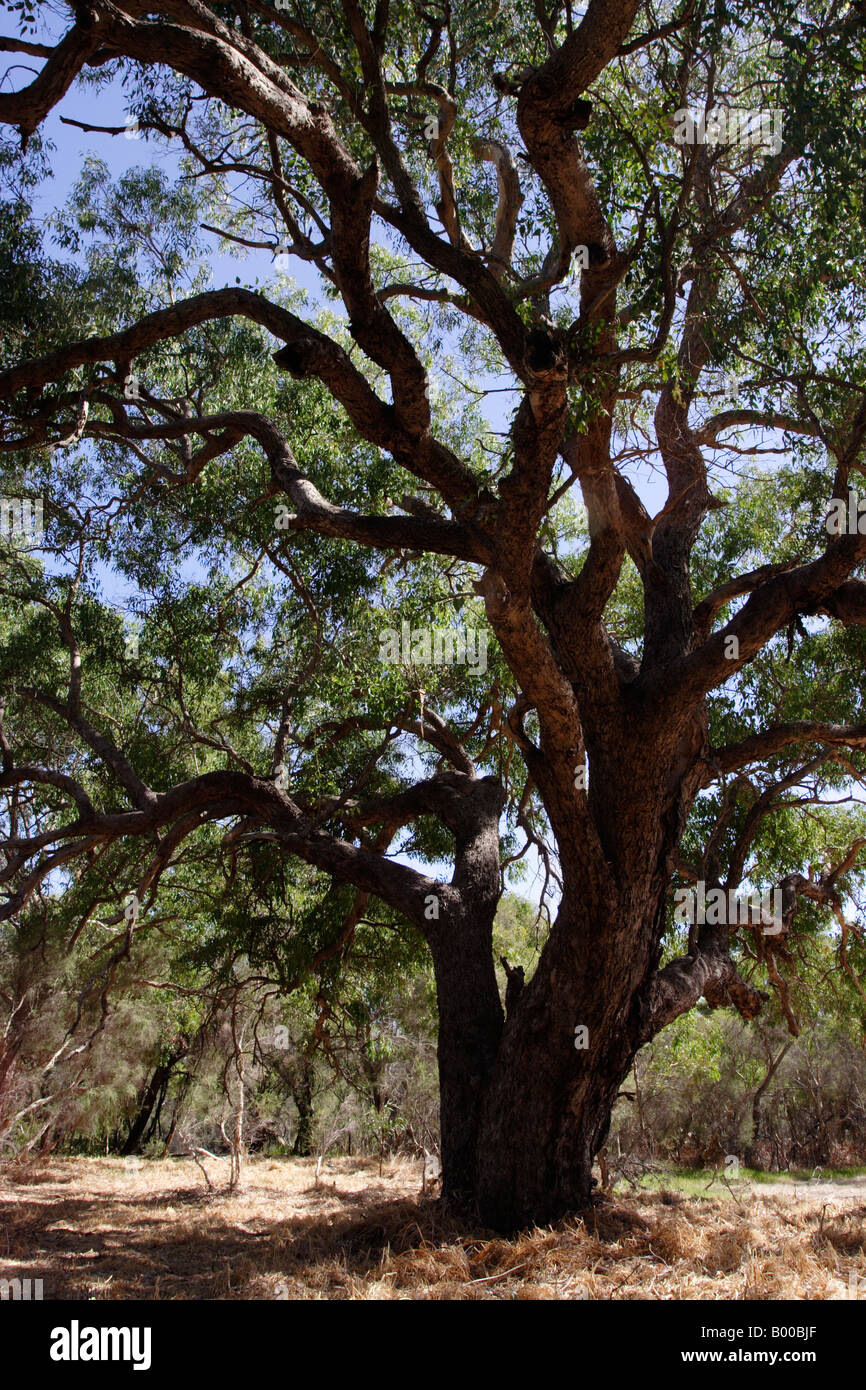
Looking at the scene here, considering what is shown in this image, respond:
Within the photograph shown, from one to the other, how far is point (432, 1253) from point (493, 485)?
482 centimetres

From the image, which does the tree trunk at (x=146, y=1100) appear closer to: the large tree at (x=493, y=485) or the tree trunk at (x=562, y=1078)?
the large tree at (x=493, y=485)

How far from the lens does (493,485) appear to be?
23.0ft

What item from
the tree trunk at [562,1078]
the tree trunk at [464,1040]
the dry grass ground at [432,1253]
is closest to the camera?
the dry grass ground at [432,1253]

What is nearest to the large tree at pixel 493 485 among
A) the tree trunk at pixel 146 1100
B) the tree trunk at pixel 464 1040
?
the tree trunk at pixel 464 1040

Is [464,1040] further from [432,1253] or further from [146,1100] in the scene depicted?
[146,1100]

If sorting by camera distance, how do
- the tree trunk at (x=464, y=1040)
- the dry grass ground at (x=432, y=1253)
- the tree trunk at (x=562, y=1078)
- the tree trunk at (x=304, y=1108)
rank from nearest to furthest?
the dry grass ground at (x=432, y=1253)
the tree trunk at (x=562, y=1078)
the tree trunk at (x=464, y=1040)
the tree trunk at (x=304, y=1108)

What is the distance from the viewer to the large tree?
15.9 feet

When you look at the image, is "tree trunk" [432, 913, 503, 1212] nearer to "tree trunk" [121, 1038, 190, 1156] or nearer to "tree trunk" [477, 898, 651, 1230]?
"tree trunk" [477, 898, 651, 1230]

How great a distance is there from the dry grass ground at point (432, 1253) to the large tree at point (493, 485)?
25.4 inches

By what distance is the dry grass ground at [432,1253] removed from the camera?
14.0 feet

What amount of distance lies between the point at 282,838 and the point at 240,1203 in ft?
14.9

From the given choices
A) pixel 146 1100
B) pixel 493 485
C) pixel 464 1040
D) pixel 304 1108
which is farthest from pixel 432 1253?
pixel 146 1100

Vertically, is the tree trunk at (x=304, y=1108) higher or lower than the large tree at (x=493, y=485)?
lower
